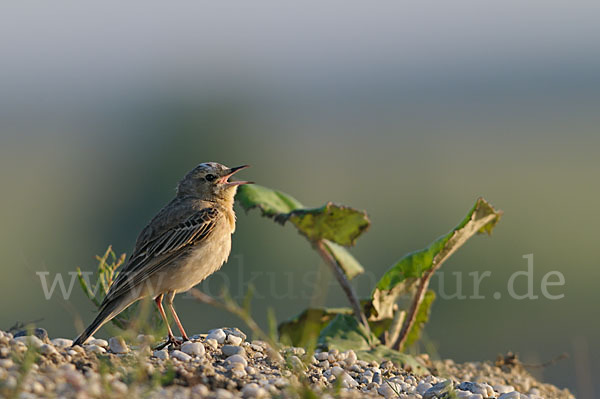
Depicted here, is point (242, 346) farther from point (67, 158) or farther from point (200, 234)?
point (67, 158)

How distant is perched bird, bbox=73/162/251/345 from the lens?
6.57 m

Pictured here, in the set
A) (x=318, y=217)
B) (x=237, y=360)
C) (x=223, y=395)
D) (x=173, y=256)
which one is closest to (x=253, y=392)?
(x=223, y=395)

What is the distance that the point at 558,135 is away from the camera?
214 ft

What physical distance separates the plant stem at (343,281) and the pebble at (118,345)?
9.58ft

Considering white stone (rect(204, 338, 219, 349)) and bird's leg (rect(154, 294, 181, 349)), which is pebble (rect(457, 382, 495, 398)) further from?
bird's leg (rect(154, 294, 181, 349))

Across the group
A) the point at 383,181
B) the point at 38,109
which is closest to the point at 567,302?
the point at 383,181

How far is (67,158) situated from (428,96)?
155 ft

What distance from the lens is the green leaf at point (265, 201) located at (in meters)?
8.04

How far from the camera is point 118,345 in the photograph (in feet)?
19.2

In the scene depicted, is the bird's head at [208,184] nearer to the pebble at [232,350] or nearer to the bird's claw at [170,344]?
the bird's claw at [170,344]

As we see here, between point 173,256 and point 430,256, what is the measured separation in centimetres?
254

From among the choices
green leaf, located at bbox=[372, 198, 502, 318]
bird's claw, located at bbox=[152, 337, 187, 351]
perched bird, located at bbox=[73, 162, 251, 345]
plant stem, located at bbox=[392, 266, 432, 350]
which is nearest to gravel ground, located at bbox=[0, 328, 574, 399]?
bird's claw, located at bbox=[152, 337, 187, 351]

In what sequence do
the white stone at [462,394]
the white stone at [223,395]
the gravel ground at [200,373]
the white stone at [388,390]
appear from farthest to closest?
the white stone at [462,394]
the white stone at [388,390]
the white stone at [223,395]
the gravel ground at [200,373]

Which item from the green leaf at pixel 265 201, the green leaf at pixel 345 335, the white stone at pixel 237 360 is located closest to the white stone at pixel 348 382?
the white stone at pixel 237 360
